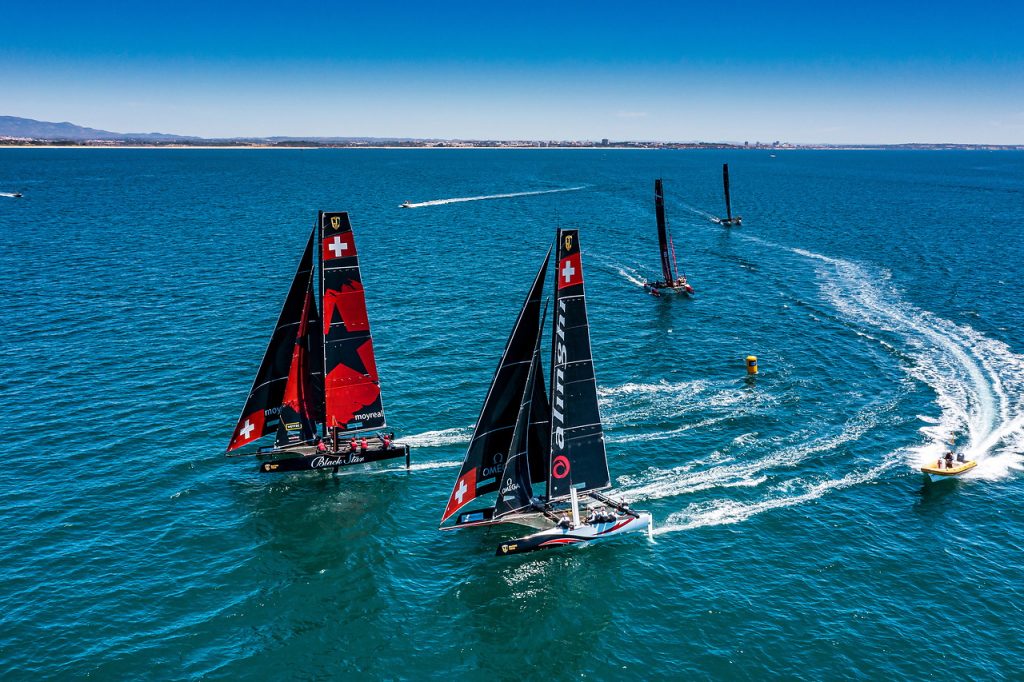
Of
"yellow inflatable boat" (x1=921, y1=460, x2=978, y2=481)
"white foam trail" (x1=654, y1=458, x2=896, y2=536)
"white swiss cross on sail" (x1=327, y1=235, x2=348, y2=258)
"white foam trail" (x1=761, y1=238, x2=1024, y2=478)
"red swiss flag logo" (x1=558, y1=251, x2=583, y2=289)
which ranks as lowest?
"white foam trail" (x1=654, y1=458, x2=896, y2=536)

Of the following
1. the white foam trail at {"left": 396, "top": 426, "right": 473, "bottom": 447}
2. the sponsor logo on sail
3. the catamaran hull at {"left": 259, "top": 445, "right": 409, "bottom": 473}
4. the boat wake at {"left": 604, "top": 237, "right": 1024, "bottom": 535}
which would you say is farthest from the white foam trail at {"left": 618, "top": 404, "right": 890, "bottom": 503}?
the catamaran hull at {"left": 259, "top": 445, "right": 409, "bottom": 473}

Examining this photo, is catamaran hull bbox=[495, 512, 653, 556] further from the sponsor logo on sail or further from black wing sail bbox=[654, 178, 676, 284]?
black wing sail bbox=[654, 178, 676, 284]

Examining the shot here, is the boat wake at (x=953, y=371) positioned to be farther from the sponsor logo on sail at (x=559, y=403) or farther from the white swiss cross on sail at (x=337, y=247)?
the white swiss cross on sail at (x=337, y=247)

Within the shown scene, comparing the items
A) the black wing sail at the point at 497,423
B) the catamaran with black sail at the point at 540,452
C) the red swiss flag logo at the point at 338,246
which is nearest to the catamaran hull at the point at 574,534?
the catamaran with black sail at the point at 540,452

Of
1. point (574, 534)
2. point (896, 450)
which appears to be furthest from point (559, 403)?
point (896, 450)

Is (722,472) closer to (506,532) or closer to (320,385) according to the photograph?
(506,532)

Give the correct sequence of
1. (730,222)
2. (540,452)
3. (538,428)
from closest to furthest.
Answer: (538,428) < (540,452) < (730,222)

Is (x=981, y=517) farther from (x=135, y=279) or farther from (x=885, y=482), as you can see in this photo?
(x=135, y=279)
